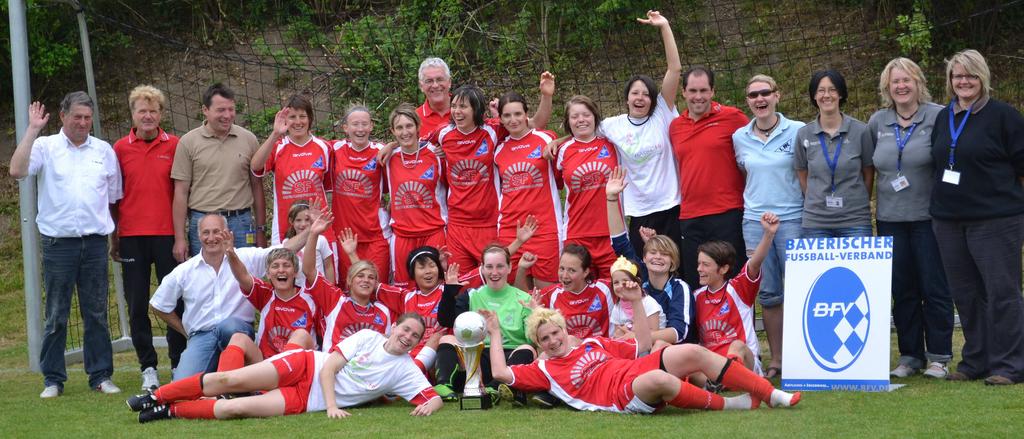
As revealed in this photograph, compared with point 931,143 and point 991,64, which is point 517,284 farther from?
point 991,64

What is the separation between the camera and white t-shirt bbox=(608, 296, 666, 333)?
6.38 metres

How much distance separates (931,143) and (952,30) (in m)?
6.58

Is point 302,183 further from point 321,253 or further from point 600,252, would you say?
point 600,252

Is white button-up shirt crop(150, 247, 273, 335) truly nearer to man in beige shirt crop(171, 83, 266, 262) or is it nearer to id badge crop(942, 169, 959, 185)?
man in beige shirt crop(171, 83, 266, 262)

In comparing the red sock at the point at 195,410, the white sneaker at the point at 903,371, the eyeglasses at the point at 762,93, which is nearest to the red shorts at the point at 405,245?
the red sock at the point at 195,410

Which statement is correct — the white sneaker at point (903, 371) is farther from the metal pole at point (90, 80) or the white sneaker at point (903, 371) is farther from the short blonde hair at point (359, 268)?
the metal pole at point (90, 80)

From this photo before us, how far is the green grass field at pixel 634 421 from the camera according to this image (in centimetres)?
491

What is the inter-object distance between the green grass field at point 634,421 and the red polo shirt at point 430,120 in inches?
83.7

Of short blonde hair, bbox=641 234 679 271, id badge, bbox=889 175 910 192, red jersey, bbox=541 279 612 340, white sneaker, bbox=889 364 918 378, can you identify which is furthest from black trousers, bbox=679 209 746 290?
white sneaker, bbox=889 364 918 378

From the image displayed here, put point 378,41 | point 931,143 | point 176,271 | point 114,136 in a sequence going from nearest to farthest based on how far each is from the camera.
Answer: point 931,143
point 176,271
point 378,41
point 114,136

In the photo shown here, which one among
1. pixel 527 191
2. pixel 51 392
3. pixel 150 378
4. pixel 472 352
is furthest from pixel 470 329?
pixel 51 392

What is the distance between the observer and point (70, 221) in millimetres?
6973

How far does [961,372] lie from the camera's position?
625cm


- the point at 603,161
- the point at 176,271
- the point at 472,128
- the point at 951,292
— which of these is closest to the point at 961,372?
the point at 951,292
